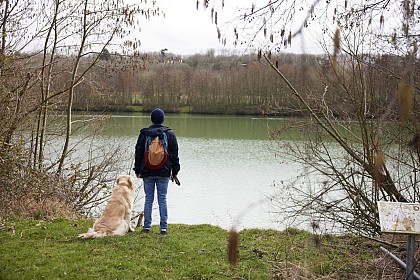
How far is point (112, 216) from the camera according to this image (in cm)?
685

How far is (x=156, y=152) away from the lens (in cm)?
670

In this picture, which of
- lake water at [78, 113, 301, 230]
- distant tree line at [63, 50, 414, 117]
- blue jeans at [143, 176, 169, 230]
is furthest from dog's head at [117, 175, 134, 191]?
distant tree line at [63, 50, 414, 117]

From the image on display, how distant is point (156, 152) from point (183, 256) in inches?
59.9

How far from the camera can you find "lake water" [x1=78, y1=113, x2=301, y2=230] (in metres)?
11.6

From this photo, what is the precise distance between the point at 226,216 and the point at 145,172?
5.61 metres

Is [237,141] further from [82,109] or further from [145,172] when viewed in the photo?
[145,172]

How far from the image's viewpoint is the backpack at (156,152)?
6711 millimetres

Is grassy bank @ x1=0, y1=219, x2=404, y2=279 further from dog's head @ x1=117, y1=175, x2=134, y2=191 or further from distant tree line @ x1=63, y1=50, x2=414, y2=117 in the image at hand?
distant tree line @ x1=63, y1=50, x2=414, y2=117

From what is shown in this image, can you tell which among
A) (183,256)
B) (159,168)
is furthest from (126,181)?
(183,256)

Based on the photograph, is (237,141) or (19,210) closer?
(19,210)

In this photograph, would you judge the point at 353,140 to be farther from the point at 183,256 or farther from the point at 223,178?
the point at 223,178

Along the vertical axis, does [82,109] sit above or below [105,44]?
below

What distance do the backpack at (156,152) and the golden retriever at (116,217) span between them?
26.9 inches

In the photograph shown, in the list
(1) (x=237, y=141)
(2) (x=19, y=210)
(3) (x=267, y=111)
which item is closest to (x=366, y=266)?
(3) (x=267, y=111)
